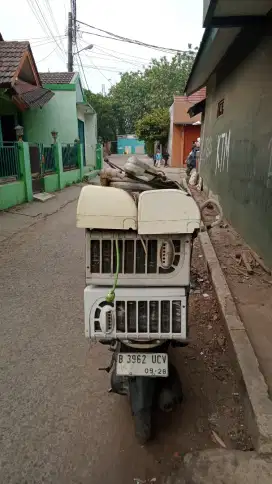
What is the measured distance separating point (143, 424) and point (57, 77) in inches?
724

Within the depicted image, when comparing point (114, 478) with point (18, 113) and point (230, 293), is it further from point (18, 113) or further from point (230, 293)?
point (18, 113)

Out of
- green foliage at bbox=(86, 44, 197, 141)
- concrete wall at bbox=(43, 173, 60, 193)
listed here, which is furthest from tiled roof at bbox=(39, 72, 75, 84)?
green foliage at bbox=(86, 44, 197, 141)

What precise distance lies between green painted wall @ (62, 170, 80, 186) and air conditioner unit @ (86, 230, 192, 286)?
Result: 1264 cm

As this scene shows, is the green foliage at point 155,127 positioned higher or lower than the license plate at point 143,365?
higher

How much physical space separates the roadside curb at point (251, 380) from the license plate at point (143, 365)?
65 cm

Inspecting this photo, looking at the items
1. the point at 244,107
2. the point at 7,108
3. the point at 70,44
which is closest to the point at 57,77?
the point at 70,44

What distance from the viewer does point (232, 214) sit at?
→ 6859mm

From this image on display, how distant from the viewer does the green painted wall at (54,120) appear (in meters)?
15.1

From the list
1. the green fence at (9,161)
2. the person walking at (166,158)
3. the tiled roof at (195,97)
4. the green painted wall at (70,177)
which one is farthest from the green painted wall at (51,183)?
the person walking at (166,158)

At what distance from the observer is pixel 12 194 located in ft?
31.0

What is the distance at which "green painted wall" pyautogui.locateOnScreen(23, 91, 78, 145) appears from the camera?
15062mm

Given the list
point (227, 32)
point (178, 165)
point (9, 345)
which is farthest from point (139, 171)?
point (178, 165)

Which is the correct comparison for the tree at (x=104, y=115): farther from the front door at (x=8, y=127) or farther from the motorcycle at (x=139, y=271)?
the motorcycle at (x=139, y=271)

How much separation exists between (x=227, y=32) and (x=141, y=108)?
43.4 metres
